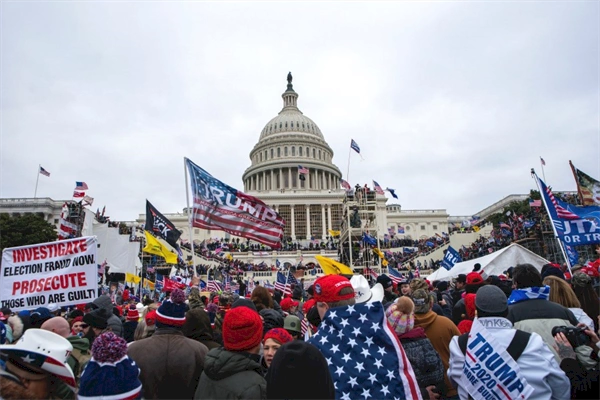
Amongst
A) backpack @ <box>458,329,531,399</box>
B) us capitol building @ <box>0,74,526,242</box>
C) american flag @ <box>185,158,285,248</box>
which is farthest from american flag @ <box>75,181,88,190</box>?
us capitol building @ <box>0,74,526,242</box>

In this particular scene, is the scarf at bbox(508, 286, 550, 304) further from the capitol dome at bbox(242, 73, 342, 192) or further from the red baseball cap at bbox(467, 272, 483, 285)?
the capitol dome at bbox(242, 73, 342, 192)

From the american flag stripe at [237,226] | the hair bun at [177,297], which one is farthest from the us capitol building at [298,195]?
the hair bun at [177,297]

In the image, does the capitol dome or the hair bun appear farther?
the capitol dome

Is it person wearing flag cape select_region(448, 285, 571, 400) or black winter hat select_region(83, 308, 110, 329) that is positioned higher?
black winter hat select_region(83, 308, 110, 329)

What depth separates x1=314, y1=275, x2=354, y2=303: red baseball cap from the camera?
363 centimetres

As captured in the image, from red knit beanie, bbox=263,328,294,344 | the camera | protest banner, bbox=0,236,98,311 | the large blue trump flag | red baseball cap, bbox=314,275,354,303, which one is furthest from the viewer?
the large blue trump flag

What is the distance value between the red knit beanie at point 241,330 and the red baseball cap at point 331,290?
1.91 ft

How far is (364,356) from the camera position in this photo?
3.29m

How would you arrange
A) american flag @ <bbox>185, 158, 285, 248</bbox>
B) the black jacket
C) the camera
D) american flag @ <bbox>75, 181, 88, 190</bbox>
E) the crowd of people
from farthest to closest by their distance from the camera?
1. american flag @ <bbox>75, 181, 88, 190</bbox>
2. american flag @ <bbox>185, 158, 285, 248</bbox>
3. the camera
4. the black jacket
5. the crowd of people

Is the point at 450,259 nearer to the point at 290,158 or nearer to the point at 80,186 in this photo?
the point at 80,186

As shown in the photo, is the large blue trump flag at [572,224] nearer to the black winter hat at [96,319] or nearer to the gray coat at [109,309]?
the gray coat at [109,309]

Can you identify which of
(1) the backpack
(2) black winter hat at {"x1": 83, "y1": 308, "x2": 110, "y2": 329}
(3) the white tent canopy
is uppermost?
(3) the white tent canopy

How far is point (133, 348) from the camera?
4000mm

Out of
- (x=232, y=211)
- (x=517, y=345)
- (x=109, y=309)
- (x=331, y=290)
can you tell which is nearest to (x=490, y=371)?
(x=517, y=345)
